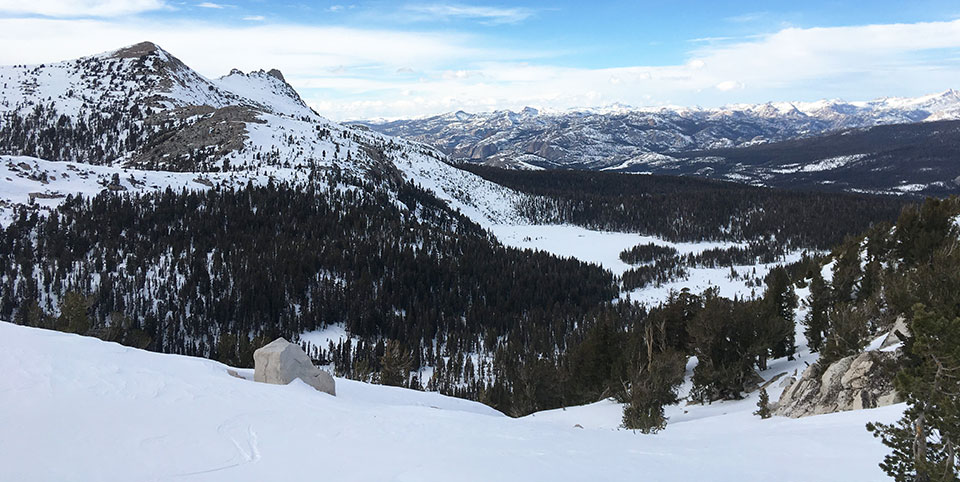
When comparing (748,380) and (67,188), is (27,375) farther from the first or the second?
(67,188)

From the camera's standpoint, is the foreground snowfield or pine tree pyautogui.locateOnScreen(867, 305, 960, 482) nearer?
pine tree pyautogui.locateOnScreen(867, 305, 960, 482)

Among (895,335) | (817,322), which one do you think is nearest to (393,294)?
(817,322)

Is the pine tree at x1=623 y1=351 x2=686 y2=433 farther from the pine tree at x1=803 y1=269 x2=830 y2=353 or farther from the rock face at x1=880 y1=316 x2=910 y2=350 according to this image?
the rock face at x1=880 y1=316 x2=910 y2=350

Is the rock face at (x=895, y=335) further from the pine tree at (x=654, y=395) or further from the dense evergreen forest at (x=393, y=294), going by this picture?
the pine tree at (x=654, y=395)

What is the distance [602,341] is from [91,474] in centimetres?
5405

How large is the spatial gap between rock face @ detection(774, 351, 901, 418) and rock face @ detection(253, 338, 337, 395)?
26946 millimetres

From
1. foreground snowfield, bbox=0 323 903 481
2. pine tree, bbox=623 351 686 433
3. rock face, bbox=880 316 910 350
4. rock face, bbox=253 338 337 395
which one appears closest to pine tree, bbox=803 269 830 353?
rock face, bbox=880 316 910 350

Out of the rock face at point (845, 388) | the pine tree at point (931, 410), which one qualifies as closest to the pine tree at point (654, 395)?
the rock face at point (845, 388)

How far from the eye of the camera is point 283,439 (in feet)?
52.8

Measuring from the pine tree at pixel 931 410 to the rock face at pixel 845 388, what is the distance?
12156 mm

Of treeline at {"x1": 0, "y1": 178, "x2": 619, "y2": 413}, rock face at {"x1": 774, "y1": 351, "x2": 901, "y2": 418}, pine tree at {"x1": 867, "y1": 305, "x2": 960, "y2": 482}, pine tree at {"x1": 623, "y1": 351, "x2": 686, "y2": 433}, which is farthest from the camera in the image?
treeline at {"x1": 0, "y1": 178, "x2": 619, "y2": 413}

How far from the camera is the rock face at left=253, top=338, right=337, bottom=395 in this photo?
2588cm

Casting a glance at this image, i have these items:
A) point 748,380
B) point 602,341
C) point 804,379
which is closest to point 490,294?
point 602,341

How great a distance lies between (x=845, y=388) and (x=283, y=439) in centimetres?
2824
